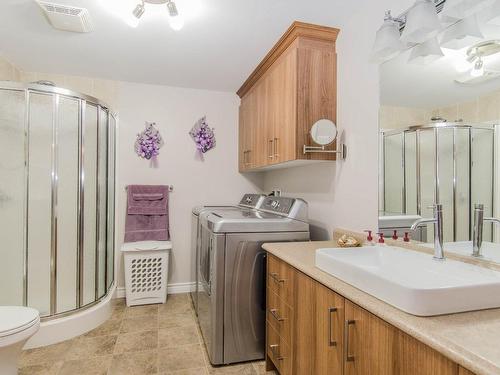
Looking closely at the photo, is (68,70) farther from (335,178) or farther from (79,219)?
(335,178)

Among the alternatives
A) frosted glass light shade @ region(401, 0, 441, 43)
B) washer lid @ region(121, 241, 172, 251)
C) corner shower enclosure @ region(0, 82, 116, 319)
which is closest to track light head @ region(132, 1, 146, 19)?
corner shower enclosure @ region(0, 82, 116, 319)

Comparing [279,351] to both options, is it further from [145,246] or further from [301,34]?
[301,34]

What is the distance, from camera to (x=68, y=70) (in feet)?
9.33

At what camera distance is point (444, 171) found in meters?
1.34

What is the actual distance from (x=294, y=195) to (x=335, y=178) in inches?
26.3

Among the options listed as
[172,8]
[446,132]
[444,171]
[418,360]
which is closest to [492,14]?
[446,132]

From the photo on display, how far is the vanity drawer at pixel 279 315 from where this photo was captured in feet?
5.05

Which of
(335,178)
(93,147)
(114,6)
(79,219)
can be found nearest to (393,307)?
(335,178)

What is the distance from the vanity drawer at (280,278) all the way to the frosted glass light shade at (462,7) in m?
1.34

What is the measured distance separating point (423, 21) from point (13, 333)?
8.13 ft

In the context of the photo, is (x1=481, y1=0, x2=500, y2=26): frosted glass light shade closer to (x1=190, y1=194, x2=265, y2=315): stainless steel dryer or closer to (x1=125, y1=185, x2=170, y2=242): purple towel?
(x1=190, y1=194, x2=265, y2=315): stainless steel dryer

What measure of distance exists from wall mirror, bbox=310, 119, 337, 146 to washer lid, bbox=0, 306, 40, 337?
6.41 feet

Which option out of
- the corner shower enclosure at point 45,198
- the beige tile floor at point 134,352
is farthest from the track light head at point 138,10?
the beige tile floor at point 134,352

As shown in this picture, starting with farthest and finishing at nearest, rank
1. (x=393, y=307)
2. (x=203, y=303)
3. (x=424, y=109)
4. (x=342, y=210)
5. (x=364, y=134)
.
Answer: (x=203, y=303)
(x=342, y=210)
(x=364, y=134)
(x=424, y=109)
(x=393, y=307)
